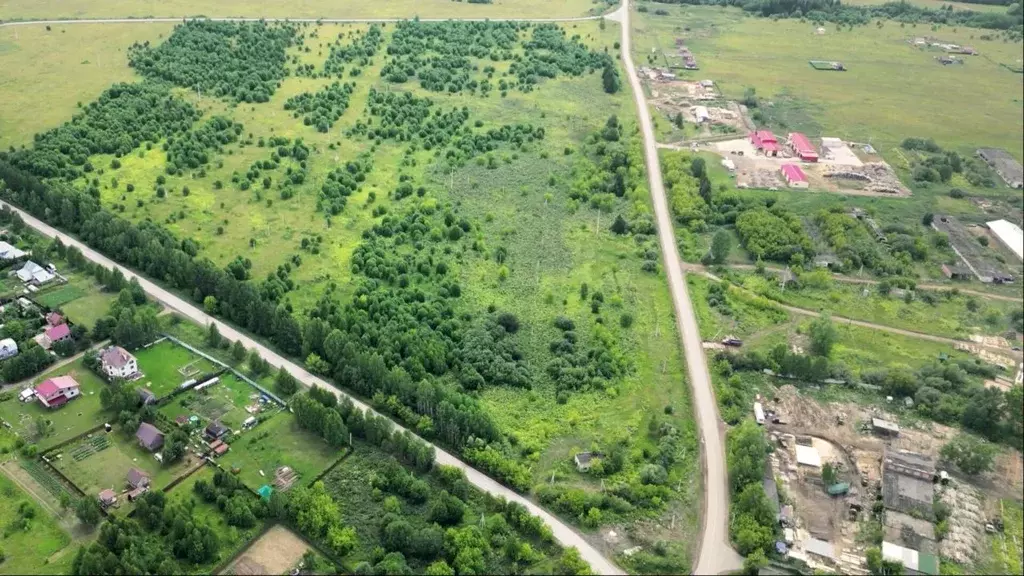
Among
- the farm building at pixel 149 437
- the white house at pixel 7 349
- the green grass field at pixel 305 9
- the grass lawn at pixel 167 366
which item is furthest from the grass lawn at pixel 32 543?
the green grass field at pixel 305 9

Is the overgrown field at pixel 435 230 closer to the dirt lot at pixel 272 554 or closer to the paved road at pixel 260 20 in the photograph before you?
the paved road at pixel 260 20

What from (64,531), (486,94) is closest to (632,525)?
(64,531)

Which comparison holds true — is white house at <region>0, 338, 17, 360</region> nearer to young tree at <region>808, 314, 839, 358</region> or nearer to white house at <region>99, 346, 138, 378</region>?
white house at <region>99, 346, 138, 378</region>

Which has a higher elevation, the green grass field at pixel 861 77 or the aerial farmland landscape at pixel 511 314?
the green grass field at pixel 861 77

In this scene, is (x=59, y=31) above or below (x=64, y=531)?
above

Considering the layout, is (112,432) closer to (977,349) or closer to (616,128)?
(977,349)

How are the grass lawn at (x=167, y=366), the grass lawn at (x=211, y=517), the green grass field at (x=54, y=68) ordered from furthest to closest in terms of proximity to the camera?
the green grass field at (x=54, y=68) → the grass lawn at (x=167, y=366) → the grass lawn at (x=211, y=517)
